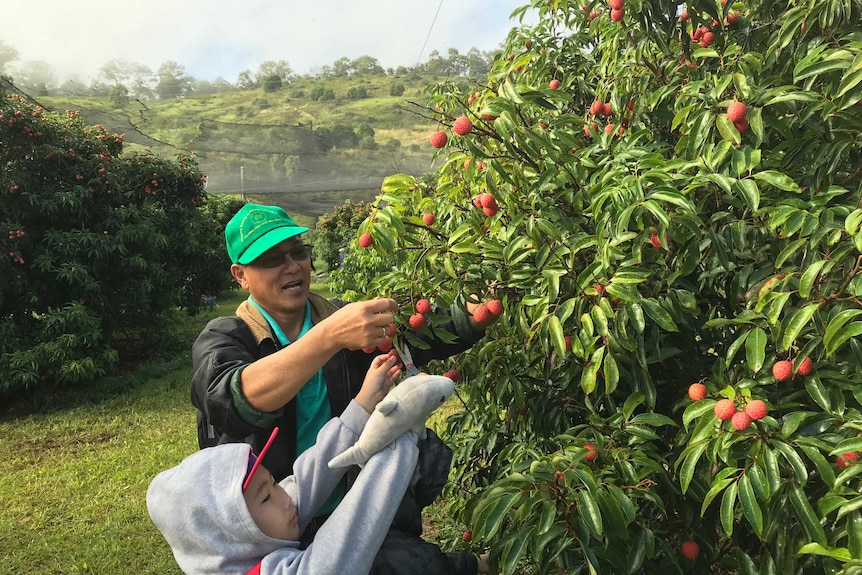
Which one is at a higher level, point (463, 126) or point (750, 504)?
point (463, 126)

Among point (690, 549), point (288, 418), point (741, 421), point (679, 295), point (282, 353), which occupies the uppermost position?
point (679, 295)

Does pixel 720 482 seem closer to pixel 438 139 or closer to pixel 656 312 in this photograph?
pixel 656 312

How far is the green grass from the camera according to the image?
3387mm

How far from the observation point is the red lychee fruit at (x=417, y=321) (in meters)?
1.61

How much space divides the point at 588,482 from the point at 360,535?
18.4 inches

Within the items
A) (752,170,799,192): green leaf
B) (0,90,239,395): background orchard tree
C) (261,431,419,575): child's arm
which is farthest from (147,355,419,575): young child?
(0,90,239,395): background orchard tree

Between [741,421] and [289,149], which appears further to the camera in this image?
[289,149]

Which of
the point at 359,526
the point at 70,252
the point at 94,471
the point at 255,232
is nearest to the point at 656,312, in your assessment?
the point at 359,526

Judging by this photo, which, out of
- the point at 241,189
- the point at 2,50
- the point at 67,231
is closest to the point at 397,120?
the point at 241,189

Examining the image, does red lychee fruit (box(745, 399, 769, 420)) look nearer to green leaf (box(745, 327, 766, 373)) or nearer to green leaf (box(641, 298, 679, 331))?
green leaf (box(745, 327, 766, 373))

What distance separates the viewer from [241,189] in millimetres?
17797

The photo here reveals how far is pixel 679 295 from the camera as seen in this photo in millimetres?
1438

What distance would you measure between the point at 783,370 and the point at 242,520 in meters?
1.13

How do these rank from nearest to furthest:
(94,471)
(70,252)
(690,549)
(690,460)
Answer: (690,460), (690,549), (94,471), (70,252)
